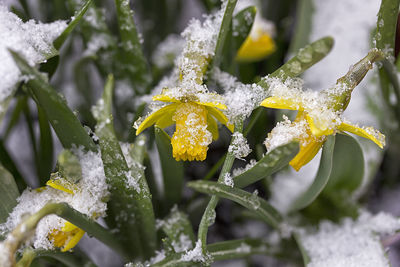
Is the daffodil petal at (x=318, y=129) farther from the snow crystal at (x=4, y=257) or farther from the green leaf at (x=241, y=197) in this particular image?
the snow crystal at (x=4, y=257)

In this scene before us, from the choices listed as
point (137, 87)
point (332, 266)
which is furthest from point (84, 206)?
point (332, 266)

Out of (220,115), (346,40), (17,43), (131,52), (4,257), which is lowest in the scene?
(4,257)

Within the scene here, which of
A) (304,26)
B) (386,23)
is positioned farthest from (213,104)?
(304,26)

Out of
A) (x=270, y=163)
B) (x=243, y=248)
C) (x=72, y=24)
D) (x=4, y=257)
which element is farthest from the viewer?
(x=243, y=248)

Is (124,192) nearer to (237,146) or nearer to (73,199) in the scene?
(73,199)

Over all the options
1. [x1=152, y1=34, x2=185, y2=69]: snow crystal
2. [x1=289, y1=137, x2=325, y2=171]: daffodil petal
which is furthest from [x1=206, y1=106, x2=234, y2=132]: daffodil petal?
[x1=152, y1=34, x2=185, y2=69]: snow crystal

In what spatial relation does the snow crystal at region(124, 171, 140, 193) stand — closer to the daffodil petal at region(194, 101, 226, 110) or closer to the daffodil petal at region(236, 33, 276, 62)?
the daffodil petal at region(194, 101, 226, 110)

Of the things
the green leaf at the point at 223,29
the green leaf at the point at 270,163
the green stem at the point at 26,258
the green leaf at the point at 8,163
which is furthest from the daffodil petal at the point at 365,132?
the green leaf at the point at 8,163
